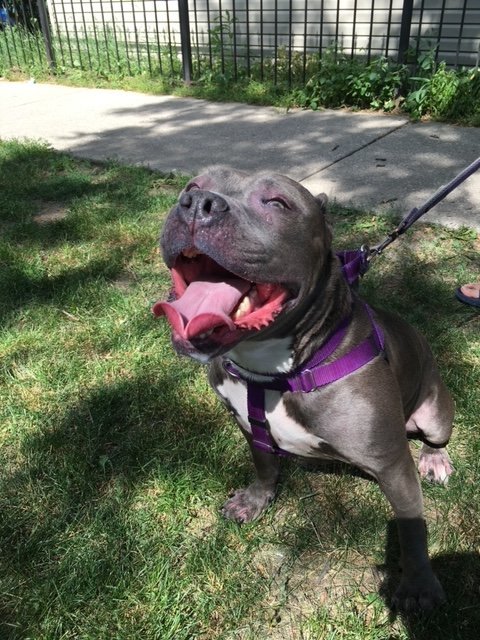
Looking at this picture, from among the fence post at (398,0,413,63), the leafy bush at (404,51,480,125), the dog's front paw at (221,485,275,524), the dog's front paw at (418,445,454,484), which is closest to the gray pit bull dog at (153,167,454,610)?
the dog's front paw at (221,485,275,524)

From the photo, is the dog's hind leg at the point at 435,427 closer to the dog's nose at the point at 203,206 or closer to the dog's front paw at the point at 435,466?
the dog's front paw at the point at 435,466

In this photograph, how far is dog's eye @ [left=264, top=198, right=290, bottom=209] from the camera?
194 cm

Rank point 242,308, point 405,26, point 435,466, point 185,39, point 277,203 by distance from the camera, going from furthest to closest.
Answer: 1. point 185,39
2. point 405,26
3. point 435,466
4. point 277,203
5. point 242,308

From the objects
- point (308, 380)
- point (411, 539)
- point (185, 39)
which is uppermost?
point (185, 39)

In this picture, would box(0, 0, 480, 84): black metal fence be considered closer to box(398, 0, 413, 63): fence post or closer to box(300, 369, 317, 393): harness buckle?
box(398, 0, 413, 63): fence post

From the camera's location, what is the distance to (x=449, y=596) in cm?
212

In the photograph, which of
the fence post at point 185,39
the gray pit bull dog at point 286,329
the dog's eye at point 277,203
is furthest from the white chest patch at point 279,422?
the fence post at point 185,39

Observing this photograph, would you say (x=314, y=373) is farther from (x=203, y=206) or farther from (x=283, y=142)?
(x=283, y=142)

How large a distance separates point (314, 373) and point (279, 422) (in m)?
0.23

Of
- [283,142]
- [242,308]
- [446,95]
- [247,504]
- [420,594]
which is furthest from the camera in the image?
[446,95]

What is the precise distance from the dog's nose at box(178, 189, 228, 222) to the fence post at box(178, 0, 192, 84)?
8.04 metres

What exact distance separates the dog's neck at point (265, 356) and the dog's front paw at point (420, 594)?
2.82 feet

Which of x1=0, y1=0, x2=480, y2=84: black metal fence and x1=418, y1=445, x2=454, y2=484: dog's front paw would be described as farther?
x1=0, y1=0, x2=480, y2=84: black metal fence

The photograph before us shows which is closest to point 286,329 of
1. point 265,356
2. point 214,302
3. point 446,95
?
point 265,356
